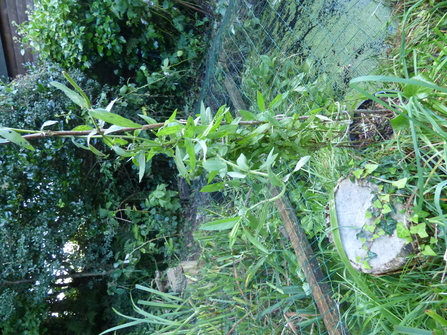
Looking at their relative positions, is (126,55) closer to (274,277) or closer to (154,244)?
(154,244)

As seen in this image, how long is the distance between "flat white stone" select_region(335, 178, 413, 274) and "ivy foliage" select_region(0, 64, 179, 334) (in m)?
1.34

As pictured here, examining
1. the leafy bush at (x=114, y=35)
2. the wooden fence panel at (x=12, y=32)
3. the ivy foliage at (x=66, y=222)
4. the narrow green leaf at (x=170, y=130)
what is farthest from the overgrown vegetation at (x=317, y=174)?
the wooden fence panel at (x=12, y=32)

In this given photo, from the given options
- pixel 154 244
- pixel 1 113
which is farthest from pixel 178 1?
pixel 154 244

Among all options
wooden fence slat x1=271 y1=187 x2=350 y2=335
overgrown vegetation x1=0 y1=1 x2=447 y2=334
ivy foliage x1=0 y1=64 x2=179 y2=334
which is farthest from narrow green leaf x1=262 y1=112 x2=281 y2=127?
ivy foliage x1=0 y1=64 x2=179 y2=334

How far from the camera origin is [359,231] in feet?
4.25

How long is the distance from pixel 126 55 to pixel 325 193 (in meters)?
2.30

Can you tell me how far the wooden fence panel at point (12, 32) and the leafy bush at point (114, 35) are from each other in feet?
1.54

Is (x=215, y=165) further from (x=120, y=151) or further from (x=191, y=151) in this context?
(x=120, y=151)

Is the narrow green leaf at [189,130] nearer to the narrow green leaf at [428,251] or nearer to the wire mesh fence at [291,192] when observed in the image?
the wire mesh fence at [291,192]

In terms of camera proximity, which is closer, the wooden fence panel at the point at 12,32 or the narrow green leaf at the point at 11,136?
the narrow green leaf at the point at 11,136

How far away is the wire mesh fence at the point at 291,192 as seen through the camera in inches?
65.6

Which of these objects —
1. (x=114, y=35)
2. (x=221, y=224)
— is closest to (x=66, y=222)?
(x=114, y=35)

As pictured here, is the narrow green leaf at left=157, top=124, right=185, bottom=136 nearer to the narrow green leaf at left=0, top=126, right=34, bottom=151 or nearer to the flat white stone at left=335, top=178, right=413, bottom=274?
the narrow green leaf at left=0, top=126, right=34, bottom=151

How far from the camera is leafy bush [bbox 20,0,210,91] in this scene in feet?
9.21
